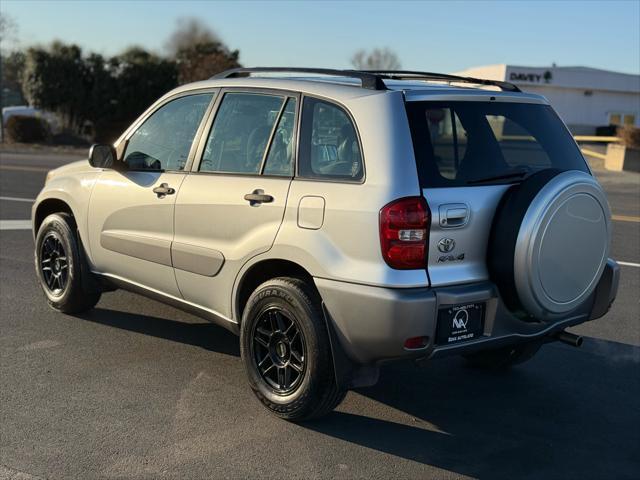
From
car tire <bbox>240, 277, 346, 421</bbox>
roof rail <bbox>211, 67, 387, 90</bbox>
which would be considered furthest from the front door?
car tire <bbox>240, 277, 346, 421</bbox>

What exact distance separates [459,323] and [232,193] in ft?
5.02

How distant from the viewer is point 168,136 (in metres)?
5.04

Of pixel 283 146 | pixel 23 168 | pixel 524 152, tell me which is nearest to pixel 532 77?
pixel 23 168

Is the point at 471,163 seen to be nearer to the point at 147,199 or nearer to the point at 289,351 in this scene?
the point at 289,351

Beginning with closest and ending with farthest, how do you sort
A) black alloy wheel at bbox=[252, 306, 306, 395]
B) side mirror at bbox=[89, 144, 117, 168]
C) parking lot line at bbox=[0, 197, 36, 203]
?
black alloy wheel at bbox=[252, 306, 306, 395] < side mirror at bbox=[89, 144, 117, 168] < parking lot line at bbox=[0, 197, 36, 203]

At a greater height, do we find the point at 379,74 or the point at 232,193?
the point at 379,74

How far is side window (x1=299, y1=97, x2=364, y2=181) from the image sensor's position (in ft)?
12.6

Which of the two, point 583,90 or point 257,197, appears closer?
point 257,197

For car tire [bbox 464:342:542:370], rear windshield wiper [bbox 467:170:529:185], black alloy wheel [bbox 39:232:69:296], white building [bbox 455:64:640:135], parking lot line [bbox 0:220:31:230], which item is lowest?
parking lot line [bbox 0:220:31:230]

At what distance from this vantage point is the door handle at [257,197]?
4094 millimetres

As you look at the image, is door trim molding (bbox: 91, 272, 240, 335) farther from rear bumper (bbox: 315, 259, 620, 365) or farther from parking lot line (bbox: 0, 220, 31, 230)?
parking lot line (bbox: 0, 220, 31, 230)

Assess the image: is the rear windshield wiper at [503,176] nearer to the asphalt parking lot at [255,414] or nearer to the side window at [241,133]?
the side window at [241,133]

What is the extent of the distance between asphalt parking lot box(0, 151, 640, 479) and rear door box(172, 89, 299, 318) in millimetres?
629

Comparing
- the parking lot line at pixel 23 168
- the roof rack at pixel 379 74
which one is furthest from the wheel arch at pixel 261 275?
the parking lot line at pixel 23 168
